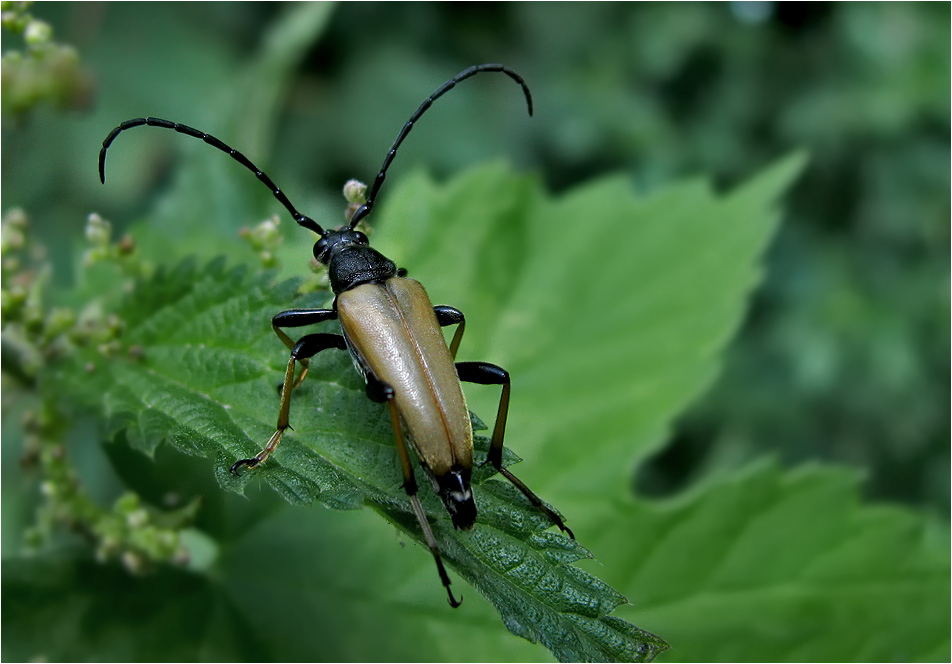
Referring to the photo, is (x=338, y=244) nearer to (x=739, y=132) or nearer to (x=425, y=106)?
(x=425, y=106)

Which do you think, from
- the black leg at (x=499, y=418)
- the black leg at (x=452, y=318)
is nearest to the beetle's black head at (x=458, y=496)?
the black leg at (x=499, y=418)

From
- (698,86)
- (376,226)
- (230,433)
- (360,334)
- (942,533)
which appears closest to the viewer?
(230,433)

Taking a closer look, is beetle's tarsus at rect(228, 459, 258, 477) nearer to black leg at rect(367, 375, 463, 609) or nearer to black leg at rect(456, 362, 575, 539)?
black leg at rect(367, 375, 463, 609)

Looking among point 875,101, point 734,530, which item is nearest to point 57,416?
point 734,530

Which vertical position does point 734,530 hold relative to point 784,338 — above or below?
below

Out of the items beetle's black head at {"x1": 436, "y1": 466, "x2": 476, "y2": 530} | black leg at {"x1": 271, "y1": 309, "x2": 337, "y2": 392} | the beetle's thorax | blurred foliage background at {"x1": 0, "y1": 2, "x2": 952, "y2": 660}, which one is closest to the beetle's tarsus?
black leg at {"x1": 271, "y1": 309, "x2": 337, "y2": 392}

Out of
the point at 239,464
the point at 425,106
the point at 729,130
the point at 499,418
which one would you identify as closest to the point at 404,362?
the point at 499,418

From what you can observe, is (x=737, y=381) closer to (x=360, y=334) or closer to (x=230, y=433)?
(x=360, y=334)
